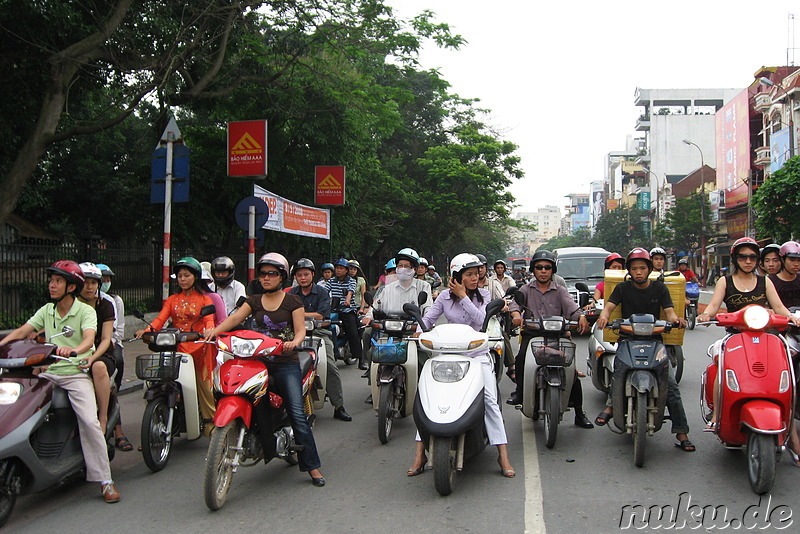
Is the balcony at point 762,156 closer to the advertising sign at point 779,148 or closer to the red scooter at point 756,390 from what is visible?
the advertising sign at point 779,148

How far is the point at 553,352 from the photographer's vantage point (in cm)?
589

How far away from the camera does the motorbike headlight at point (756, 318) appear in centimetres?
489

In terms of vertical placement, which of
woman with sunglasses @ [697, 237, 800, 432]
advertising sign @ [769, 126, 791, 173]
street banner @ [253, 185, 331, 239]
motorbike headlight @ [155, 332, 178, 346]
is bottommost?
motorbike headlight @ [155, 332, 178, 346]

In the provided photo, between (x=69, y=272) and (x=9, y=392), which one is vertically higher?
(x=69, y=272)

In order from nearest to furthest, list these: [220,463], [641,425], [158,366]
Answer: [220,463] < [641,425] < [158,366]

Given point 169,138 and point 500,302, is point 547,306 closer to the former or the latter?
point 500,302

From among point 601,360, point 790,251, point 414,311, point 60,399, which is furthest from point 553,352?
point 60,399

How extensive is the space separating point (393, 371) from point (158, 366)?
6.83ft

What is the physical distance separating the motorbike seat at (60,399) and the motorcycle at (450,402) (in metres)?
2.37

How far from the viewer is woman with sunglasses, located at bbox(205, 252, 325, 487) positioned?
4.99 m

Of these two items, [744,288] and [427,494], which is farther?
[744,288]

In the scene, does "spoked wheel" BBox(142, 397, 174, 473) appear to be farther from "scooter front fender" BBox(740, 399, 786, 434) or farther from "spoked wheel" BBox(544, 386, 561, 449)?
"scooter front fender" BBox(740, 399, 786, 434)

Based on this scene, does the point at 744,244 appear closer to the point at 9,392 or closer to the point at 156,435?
the point at 156,435

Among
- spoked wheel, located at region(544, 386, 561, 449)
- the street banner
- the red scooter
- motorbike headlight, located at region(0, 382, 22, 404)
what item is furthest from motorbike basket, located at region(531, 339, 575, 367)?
the street banner
